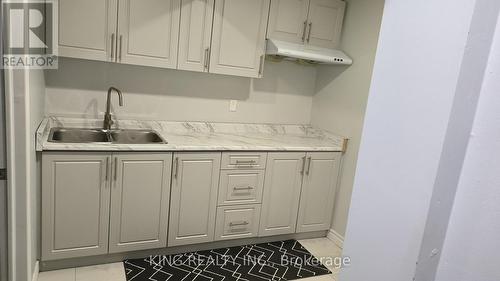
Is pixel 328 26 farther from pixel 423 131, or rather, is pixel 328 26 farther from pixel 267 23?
pixel 423 131

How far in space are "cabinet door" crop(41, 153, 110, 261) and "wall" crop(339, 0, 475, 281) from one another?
195cm

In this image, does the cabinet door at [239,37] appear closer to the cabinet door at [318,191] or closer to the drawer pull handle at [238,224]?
the cabinet door at [318,191]

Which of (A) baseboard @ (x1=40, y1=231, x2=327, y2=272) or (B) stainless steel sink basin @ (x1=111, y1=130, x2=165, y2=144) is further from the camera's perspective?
(B) stainless steel sink basin @ (x1=111, y1=130, x2=165, y2=144)

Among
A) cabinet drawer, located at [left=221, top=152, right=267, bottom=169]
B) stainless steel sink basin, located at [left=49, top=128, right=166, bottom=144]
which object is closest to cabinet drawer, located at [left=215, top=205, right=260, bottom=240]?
cabinet drawer, located at [left=221, top=152, right=267, bottom=169]

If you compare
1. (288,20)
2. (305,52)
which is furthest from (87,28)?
(305,52)

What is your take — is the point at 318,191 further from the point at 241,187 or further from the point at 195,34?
the point at 195,34

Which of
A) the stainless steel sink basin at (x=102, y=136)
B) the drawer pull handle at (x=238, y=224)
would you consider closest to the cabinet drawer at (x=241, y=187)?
the drawer pull handle at (x=238, y=224)

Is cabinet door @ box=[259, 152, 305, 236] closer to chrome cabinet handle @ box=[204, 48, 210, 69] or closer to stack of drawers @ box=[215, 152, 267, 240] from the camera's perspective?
stack of drawers @ box=[215, 152, 267, 240]

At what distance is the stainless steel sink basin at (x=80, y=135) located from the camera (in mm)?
2631

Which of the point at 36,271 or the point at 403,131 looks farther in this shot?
the point at 36,271

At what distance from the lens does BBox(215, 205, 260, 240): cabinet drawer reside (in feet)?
9.30

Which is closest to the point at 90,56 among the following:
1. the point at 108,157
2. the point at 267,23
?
the point at 108,157

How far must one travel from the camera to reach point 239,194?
9.36 ft

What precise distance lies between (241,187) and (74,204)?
122cm
